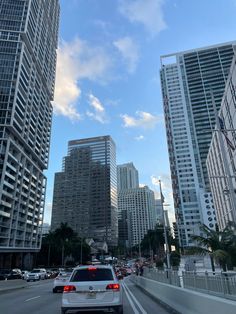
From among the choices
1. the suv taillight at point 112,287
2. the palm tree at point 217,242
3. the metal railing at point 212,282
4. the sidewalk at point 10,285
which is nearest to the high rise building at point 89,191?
the sidewalk at point 10,285

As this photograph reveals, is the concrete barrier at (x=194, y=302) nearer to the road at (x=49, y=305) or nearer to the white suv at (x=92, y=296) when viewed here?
the road at (x=49, y=305)

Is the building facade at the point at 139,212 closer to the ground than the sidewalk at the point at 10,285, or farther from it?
farther from it

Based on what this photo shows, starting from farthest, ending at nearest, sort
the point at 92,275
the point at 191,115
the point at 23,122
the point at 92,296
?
1. the point at 191,115
2. the point at 23,122
3. the point at 92,275
4. the point at 92,296

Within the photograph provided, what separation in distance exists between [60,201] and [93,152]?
38.2 meters

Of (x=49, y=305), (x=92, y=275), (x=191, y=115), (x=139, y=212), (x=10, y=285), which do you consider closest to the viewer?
(x=92, y=275)

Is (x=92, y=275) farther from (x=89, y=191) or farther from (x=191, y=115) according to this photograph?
(x=89, y=191)

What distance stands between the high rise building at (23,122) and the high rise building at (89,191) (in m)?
63.4

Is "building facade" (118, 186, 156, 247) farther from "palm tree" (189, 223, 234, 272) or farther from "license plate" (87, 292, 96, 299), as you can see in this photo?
"license plate" (87, 292, 96, 299)

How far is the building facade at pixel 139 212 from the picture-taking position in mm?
110275

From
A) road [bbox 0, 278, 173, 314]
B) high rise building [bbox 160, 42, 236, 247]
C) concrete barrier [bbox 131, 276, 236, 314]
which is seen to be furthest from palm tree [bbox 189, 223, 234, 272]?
high rise building [bbox 160, 42, 236, 247]

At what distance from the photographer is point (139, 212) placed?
121m

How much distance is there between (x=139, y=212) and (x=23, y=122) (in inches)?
2509

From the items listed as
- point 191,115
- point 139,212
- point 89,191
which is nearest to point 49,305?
point 139,212

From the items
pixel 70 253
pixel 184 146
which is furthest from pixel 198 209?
pixel 70 253
